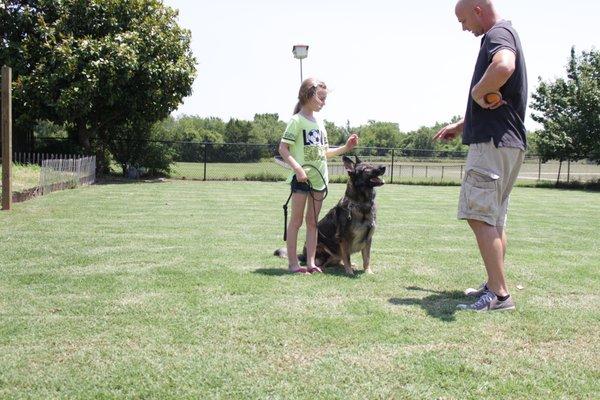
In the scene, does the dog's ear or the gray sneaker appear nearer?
the gray sneaker

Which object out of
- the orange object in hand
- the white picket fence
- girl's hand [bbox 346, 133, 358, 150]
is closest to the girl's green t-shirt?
girl's hand [bbox 346, 133, 358, 150]

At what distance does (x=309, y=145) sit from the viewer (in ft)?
17.5

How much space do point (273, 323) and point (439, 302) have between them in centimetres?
148

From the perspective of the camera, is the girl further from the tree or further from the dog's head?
the tree

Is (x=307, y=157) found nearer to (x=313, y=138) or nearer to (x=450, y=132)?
(x=313, y=138)

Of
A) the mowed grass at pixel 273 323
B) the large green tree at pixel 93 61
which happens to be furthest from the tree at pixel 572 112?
the mowed grass at pixel 273 323

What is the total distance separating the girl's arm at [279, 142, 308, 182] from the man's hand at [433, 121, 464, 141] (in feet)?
3.95

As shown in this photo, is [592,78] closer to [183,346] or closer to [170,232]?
[170,232]

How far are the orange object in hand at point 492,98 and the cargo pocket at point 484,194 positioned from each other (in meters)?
0.49

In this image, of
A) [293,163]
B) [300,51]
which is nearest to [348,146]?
[293,163]

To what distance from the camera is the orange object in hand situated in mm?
3977

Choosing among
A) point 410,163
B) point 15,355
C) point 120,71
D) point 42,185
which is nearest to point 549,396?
point 15,355

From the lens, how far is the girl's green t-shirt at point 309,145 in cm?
527

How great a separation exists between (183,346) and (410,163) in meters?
31.3
